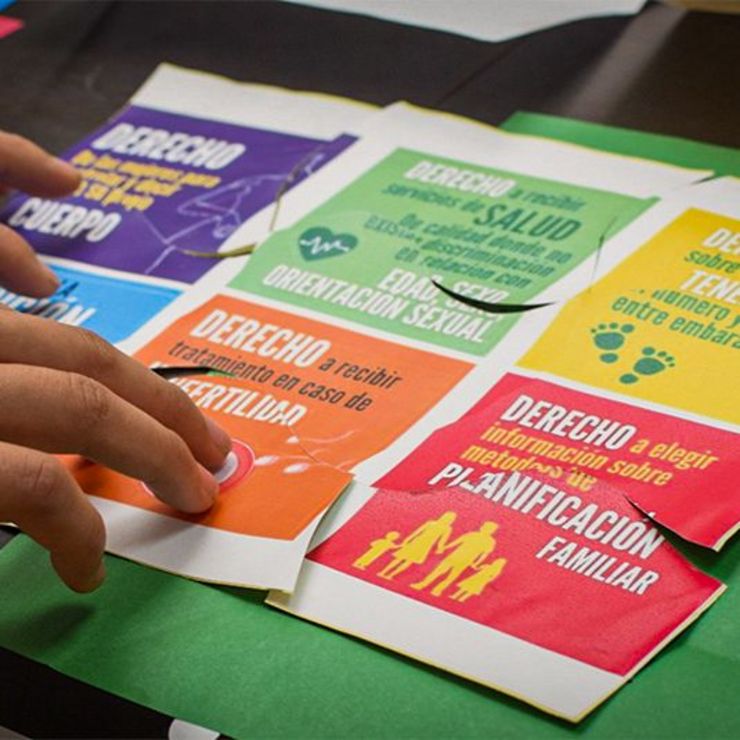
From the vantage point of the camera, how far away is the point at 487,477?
2.04 ft

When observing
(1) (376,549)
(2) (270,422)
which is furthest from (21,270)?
(1) (376,549)

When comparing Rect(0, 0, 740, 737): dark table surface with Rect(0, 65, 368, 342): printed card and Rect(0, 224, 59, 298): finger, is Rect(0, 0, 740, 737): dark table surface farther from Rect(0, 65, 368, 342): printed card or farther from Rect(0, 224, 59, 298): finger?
Rect(0, 224, 59, 298): finger

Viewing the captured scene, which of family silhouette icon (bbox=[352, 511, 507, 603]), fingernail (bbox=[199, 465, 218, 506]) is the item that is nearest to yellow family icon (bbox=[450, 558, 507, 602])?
family silhouette icon (bbox=[352, 511, 507, 603])

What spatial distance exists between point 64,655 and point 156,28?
2.13 feet

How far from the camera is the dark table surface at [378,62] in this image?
3.10 feet

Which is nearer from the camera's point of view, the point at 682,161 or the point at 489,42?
the point at 682,161

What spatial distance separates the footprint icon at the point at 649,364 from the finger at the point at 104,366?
0.22 metres

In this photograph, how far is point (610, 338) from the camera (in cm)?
71

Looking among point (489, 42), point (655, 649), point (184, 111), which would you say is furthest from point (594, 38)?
point (655, 649)

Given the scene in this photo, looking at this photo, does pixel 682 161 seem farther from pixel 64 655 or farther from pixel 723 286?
pixel 64 655

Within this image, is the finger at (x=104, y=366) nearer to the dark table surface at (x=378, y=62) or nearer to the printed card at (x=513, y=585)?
the printed card at (x=513, y=585)

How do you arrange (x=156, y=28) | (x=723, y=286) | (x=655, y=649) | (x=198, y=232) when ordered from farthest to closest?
(x=156, y=28)
(x=198, y=232)
(x=723, y=286)
(x=655, y=649)

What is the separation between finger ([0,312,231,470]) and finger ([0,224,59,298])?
16 centimetres

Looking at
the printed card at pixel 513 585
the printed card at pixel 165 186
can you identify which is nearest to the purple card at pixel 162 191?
the printed card at pixel 165 186
